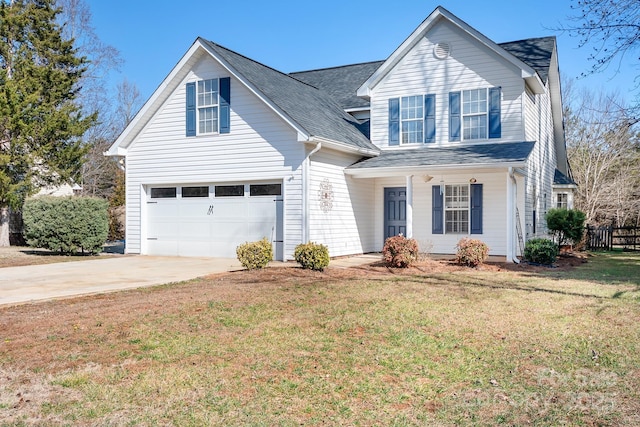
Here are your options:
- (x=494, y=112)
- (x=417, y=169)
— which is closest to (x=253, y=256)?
(x=417, y=169)

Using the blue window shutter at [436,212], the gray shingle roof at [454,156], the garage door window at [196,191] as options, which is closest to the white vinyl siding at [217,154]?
the garage door window at [196,191]

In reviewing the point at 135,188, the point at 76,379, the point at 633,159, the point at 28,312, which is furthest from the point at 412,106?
the point at 633,159

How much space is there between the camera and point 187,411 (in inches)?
167

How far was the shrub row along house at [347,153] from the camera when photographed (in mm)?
15242

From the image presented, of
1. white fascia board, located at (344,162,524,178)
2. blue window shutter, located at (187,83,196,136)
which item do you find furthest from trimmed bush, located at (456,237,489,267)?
blue window shutter, located at (187,83,196,136)

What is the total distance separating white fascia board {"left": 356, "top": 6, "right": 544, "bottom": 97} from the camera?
51.0ft

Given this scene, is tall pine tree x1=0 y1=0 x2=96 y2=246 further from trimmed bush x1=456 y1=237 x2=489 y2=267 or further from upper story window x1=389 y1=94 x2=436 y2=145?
trimmed bush x1=456 y1=237 x2=489 y2=267

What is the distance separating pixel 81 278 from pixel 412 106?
441 inches

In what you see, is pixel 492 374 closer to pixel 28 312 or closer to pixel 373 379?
pixel 373 379

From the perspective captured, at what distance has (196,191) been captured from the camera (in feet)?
55.7

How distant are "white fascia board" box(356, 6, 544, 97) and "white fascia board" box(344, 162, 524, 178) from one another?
126 inches

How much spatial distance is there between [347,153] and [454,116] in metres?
3.58

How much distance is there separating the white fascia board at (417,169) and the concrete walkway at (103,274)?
2564 mm

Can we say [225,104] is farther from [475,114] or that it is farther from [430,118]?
[475,114]
